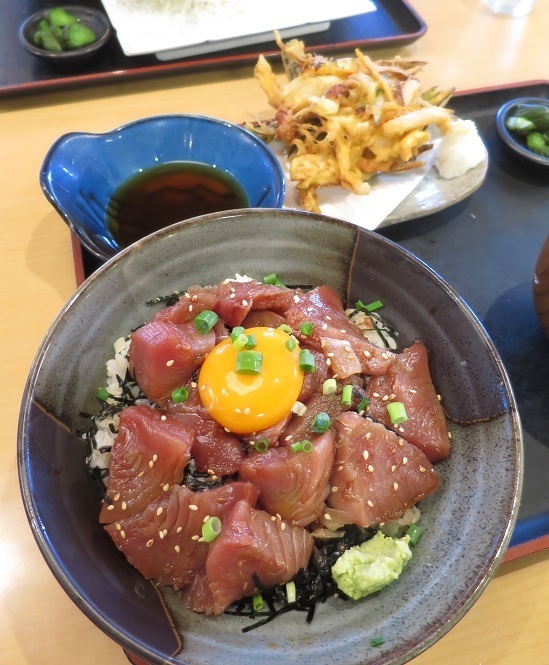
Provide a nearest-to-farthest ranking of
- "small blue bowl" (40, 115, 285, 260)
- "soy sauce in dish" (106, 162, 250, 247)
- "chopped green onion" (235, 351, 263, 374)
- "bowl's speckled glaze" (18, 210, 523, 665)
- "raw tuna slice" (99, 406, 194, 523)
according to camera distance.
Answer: "bowl's speckled glaze" (18, 210, 523, 665), "raw tuna slice" (99, 406, 194, 523), "chopped green onion" (235, 351, 263, 374), "small blue bowl" (40, 115, 285, 260), "soy sauce in dish" (106, 162, 250, 247)

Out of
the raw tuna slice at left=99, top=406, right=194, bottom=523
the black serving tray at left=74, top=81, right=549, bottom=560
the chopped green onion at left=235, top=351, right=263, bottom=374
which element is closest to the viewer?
the raw tuna slice at left=99, top=406, right=194, bottom=523

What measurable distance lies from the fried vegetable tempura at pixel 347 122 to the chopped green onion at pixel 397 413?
123cm

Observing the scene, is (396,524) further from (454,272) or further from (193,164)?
(193,164)

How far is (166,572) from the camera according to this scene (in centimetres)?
147

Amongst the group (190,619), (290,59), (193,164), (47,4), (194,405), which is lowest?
(190,619)

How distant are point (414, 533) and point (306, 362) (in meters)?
0.64

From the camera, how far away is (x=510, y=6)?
4180 mm

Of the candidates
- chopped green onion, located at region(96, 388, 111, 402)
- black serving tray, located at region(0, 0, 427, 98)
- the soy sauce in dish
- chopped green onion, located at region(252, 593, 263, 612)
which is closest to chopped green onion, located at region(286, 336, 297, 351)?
chopped green onion, located at region(96, 388, 111, 402)

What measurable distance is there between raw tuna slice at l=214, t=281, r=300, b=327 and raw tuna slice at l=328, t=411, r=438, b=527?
20.1 inches

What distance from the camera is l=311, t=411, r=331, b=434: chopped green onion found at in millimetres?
1614

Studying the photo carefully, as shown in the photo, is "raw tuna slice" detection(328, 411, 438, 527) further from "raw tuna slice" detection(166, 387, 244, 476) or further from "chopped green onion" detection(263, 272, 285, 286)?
"chopped green onion" detection(263, 272, 285, 286)

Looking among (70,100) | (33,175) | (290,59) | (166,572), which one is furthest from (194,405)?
(70,100)

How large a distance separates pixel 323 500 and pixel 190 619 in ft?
1.67

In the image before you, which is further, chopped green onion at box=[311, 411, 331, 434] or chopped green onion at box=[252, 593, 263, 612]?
chopped green onion at box=[311, 411, 331, 434]
